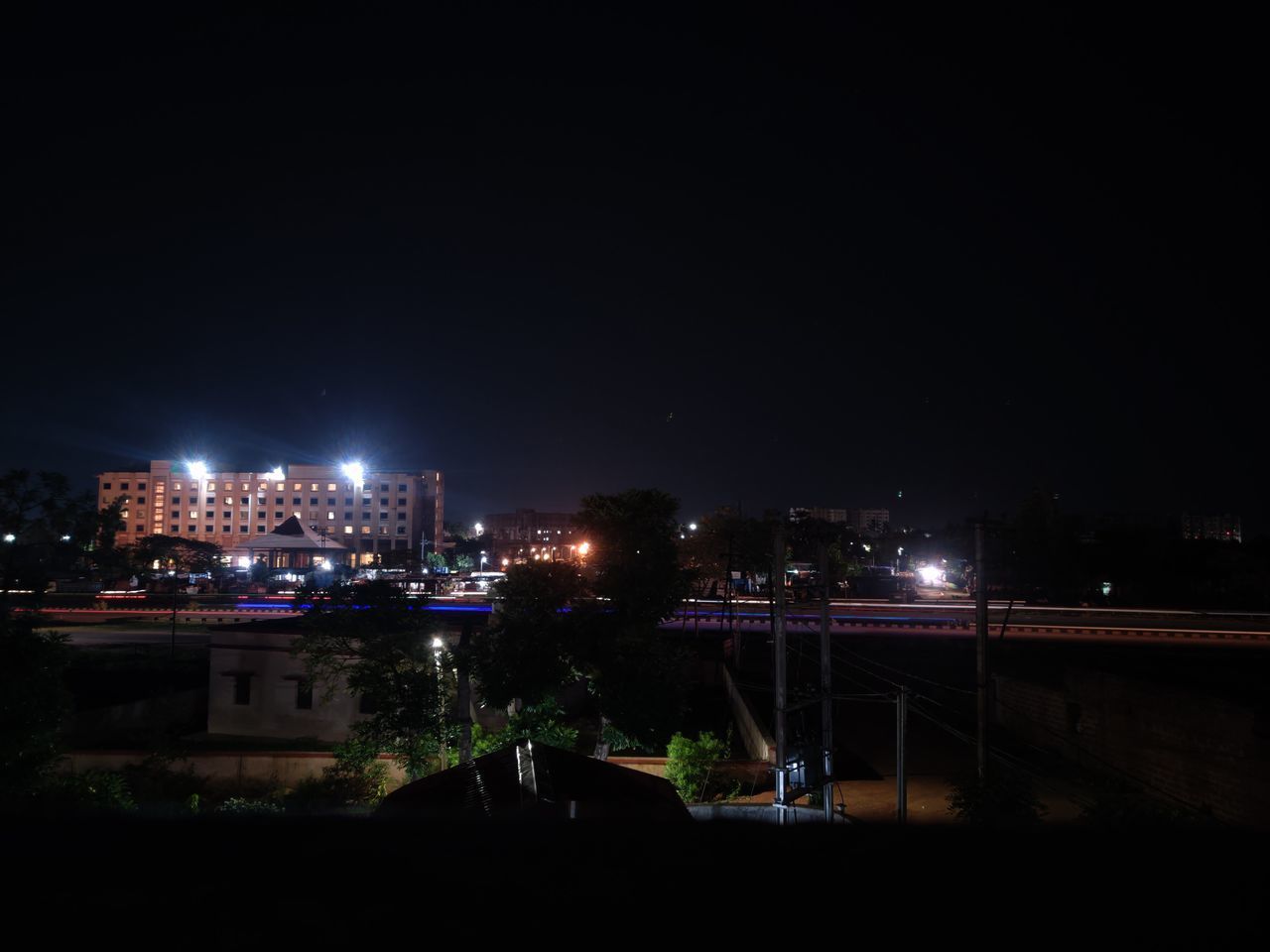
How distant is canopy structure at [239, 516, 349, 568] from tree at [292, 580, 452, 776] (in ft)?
142

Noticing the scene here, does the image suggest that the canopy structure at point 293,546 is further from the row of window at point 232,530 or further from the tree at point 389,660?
the tree at point 389,660

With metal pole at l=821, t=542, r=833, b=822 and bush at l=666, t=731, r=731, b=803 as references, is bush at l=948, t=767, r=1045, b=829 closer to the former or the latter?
metal pole at l=821, t=542, r=833, b=822

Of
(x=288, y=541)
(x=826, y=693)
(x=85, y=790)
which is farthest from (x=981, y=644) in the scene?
(x=288, y=541)

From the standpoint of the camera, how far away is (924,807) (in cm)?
1394

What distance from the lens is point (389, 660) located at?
15.0 metres

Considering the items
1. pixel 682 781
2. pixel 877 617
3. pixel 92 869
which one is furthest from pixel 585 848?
pixel 877 617

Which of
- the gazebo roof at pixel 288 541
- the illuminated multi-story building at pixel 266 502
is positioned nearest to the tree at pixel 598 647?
the gazebo roof at pixel 288 541

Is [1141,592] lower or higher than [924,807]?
higher

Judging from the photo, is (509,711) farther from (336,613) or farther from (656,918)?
(656,918)

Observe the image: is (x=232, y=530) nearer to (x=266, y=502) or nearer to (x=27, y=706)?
(x=266, y=502)

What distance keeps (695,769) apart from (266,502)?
85.7 metres

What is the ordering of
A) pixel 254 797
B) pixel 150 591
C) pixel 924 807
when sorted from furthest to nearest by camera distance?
pixel 150 591 < pixel 254 797 < pixel 924 807

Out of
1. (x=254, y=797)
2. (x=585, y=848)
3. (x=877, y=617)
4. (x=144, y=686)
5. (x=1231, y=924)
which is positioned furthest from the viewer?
(x=877, y=617)

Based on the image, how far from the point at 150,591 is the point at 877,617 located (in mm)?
44716
